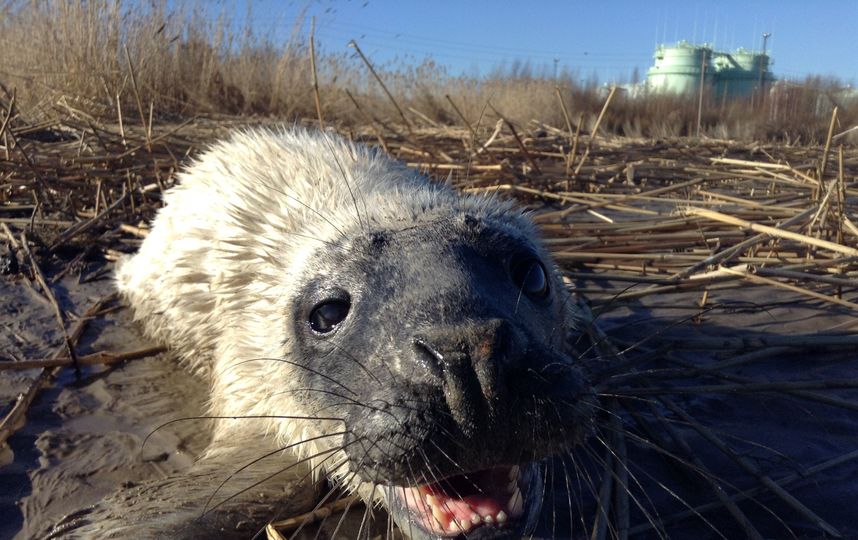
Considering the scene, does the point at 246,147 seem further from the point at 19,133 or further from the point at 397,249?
the point at 19,133

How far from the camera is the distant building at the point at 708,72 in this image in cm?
1912

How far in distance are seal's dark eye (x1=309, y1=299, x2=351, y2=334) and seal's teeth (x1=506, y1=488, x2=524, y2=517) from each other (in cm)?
66

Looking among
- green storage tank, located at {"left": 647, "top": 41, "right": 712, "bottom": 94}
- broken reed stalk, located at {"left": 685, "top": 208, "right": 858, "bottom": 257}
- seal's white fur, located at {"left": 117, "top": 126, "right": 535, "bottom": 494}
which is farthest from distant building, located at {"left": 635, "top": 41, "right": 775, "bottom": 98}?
seal's white fur, located at {"left": 117, "top": 126, "right": 535, "bottom": 494}

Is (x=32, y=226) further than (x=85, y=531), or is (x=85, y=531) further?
(x=32, y=226)

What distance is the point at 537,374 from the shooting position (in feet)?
4.99

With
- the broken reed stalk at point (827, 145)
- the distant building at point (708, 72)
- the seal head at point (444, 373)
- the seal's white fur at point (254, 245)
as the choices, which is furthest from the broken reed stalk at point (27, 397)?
the distant building at point (708, 72)

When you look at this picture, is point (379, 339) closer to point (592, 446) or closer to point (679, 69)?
point (592, 446)

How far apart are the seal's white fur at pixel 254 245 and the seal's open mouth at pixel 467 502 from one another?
0.34m

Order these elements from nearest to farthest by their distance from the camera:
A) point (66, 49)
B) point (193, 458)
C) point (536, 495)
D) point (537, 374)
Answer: point (537, 374), point (536, 495), point (193, 458), point (66, 49)

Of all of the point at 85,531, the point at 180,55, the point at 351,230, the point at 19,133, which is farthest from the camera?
the point at 180,55

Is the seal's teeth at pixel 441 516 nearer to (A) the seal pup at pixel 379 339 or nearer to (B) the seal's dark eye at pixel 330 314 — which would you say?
(A) the seal pup at pixel 379 339

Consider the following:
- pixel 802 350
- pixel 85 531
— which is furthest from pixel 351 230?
pixel 802 350

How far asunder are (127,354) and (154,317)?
0.81ft

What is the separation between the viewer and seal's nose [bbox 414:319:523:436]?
1.45 metres
